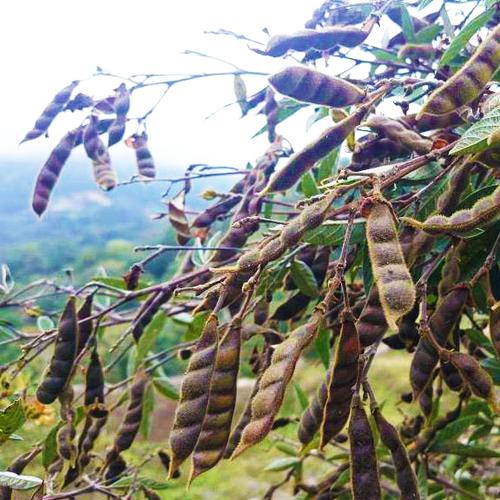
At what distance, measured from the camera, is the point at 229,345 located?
61cm

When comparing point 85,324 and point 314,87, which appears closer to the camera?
point 314,87

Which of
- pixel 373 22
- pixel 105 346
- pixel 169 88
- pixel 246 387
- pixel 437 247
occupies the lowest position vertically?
pixel 246 387

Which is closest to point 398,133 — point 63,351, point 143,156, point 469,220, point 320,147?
point 320,147

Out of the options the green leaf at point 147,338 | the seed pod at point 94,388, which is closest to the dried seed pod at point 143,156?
the green leaf at point 147,338

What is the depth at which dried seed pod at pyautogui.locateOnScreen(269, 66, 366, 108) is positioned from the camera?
700 mm

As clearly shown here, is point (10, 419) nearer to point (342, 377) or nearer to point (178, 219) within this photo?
point (342, 377)

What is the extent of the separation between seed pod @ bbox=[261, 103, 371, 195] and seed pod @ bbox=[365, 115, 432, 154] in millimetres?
58

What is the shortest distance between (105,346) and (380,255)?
372 cm

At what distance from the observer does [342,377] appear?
0.58 metres

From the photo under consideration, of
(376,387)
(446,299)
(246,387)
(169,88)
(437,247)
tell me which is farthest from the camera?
(246,387)

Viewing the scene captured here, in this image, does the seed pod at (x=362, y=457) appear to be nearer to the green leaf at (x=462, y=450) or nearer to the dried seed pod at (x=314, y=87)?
the dried seed pod at (x=314, y=87)

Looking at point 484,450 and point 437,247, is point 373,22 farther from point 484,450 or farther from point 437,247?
point 484,450

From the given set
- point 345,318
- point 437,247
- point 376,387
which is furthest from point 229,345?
point 376,387

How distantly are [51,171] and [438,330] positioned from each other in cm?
73
